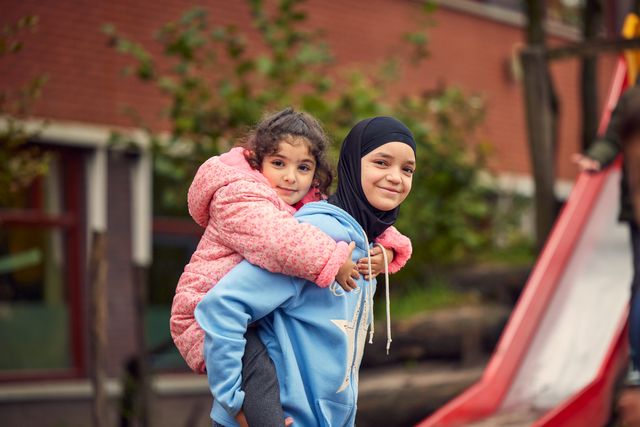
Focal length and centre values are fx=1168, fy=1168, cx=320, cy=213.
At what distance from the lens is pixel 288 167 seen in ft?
11.0

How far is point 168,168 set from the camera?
8.48 meters

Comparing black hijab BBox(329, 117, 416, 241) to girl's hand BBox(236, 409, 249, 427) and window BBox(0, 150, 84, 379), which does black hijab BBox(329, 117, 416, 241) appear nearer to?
girl's hand BBox(236, 409, 249, 427)

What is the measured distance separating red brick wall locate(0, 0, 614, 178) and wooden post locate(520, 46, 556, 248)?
99.4 inches

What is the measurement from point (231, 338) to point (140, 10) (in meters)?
7.97

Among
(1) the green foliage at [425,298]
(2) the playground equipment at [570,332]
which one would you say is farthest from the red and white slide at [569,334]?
(1) the green foliage at [425,298]

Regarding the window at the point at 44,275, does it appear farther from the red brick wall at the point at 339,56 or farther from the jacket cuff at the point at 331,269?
the jacket cuff at the point at 331,269

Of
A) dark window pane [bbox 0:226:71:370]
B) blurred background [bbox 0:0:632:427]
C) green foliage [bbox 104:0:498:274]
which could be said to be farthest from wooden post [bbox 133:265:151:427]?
dark window pane [bbox 0:226:71:370]

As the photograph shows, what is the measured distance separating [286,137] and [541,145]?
552cm

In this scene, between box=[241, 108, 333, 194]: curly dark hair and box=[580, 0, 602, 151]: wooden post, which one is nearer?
box=[241, 108, 333, 194]: curly dark hair

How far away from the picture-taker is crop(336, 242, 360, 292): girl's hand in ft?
10.5

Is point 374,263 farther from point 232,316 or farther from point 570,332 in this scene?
point 570,332

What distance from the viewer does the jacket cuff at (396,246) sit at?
3465 millimetres

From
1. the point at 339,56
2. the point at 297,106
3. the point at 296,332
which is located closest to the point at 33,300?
the point at 297,106

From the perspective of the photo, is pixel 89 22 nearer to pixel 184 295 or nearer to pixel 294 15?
pixel 294 15
